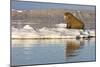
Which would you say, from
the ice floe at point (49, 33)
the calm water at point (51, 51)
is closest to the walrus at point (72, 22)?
the ice floe at point (49, 33)

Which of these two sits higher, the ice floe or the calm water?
the ice floe

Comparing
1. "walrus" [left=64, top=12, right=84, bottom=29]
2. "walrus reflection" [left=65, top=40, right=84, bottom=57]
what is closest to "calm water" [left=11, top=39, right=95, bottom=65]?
"walrus reflection" [left=65, top=40, right=84, bottom=57]

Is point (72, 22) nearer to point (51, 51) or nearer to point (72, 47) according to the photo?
point (72, 47)

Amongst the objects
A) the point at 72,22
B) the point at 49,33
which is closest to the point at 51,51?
the point at 49,33

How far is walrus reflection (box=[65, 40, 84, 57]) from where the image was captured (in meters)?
3.24

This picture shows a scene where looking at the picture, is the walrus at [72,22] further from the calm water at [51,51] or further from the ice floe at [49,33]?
the calm water at [51,51]

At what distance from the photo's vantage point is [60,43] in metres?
3.22

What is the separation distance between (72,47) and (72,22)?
14.3 inches

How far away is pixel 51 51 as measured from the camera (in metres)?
3.17

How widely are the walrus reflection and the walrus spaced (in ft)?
0.72

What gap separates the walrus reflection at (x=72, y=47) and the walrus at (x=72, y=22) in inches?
8.7

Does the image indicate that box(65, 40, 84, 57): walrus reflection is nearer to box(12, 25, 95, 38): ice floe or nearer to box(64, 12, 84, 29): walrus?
box(12, 25, 95, 38): ice floe

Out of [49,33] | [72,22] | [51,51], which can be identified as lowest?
[51,51]

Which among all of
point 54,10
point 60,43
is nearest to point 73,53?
point 60,43
